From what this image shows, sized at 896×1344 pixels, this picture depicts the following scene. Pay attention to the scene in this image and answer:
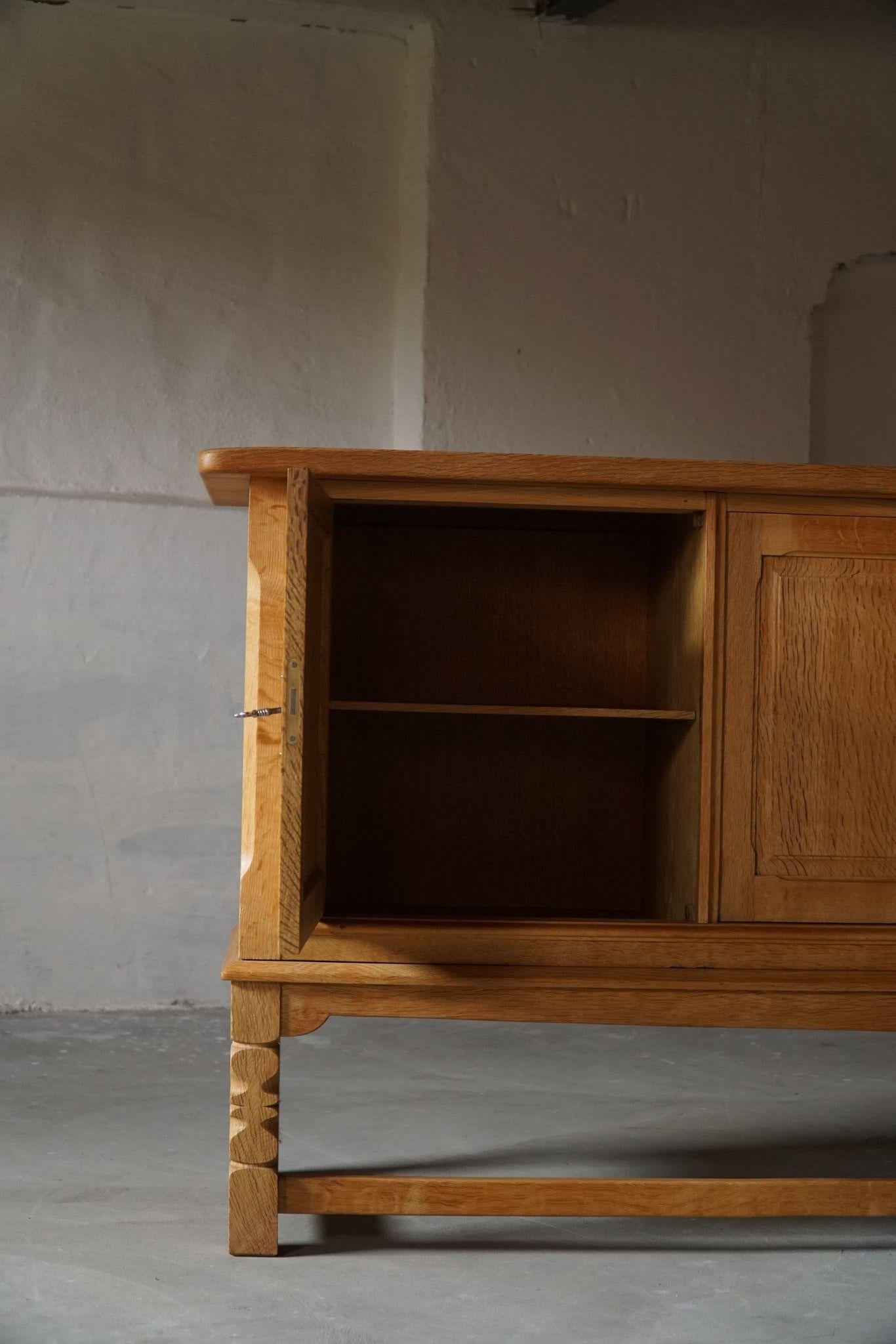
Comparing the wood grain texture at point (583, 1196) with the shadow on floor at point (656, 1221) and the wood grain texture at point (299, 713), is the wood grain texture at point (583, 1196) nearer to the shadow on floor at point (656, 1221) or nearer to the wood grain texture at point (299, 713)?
the shadow on floor at point (656, 1221)

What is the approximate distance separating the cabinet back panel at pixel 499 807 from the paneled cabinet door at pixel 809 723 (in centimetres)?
74

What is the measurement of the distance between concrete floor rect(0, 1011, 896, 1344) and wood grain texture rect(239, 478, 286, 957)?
555 mm

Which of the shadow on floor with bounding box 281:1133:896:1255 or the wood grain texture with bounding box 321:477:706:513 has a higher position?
the wood grain texture with bounding box 321:477:706:513

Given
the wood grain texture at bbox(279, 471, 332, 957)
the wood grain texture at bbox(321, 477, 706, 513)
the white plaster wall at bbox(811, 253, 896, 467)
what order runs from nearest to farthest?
the wood grain texture at bbox(279, 471, 332, 957) < the wood grain texture at bbox(321, 477, 706, 513) < the white plaster wall at bbox(811, 253, 896, 467)

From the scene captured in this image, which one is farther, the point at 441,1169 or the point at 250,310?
the point at 250,310

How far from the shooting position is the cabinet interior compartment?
3121 mm

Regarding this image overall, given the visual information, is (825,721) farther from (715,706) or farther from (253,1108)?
(253,1108)

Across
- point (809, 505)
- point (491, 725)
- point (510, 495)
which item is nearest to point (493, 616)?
point (491, 725)

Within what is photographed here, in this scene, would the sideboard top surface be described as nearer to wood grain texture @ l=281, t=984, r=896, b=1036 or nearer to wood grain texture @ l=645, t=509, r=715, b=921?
wood grain texture @ l=645, t=509, r=715, b=921

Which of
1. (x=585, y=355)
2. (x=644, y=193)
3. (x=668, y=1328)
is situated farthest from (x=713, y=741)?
(x=644, y=193)

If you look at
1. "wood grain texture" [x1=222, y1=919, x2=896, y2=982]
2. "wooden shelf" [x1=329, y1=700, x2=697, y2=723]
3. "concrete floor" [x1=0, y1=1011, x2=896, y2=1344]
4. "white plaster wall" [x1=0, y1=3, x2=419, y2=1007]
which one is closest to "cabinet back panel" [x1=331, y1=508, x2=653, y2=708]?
"wooden shelf" [x1=329, y1=700, x2=697, y2=723]

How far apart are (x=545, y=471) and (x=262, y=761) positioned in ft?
2.34

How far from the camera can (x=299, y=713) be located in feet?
6.60

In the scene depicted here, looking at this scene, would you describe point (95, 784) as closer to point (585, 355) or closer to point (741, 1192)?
point (585, 355)
